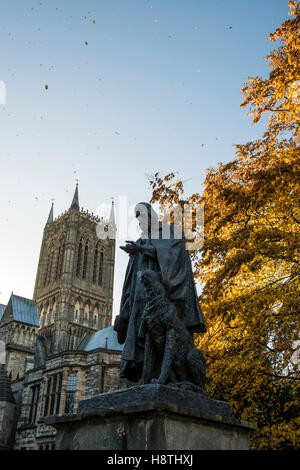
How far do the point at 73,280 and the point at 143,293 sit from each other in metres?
62.1

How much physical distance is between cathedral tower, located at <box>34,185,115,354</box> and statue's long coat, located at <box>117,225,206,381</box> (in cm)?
5598

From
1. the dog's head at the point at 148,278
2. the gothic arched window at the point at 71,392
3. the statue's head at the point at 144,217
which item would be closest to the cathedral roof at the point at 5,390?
the gothic arched window at the point at 71,392

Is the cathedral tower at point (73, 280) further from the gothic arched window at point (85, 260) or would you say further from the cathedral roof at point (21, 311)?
the cathedral roof at point (21, 311)

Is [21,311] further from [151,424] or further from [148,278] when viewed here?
[151,424]

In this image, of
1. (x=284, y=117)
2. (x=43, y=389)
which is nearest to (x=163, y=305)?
(x=284, y=117)

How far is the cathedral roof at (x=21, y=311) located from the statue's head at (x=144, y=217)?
165ft

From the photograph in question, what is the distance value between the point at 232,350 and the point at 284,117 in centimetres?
673

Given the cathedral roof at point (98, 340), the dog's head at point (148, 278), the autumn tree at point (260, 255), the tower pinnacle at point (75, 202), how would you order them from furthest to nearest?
1. the tower pinnacle at point (75, 202)
2. the cathedral roof at point (98, 340)
3. the autumn tree at point (260, 255)
4. the dog's head at point (148, 278)

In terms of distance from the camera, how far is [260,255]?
10.3 metres

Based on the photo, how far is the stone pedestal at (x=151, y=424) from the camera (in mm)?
3438

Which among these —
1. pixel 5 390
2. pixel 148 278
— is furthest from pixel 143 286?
pixel 5 390
